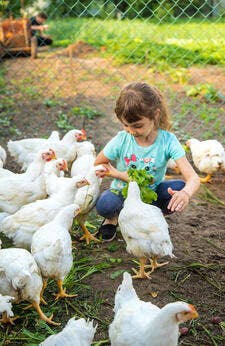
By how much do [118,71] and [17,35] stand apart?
3184 mm

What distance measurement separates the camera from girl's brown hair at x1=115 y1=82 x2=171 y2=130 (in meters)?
3.40

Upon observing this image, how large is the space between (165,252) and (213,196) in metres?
1.78

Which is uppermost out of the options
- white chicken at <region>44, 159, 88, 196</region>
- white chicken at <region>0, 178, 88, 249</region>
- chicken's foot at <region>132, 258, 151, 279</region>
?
white chicken at <region>0, 178, 88, 249</region>

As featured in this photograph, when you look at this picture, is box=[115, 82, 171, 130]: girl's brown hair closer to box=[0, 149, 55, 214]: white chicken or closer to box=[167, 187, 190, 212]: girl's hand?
box=[167, 187, 190, 212]: girl's hand

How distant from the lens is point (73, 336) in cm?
233

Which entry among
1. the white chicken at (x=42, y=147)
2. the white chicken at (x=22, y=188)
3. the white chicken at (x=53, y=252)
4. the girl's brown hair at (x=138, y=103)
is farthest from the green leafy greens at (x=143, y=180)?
the white chicken at (x=42, y=147)

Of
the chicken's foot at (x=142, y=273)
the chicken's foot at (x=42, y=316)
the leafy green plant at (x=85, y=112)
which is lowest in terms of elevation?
the leafy green plant at (x=85, y=112)

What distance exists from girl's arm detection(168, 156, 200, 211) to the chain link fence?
2.60 m

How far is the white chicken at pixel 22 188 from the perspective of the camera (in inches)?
152

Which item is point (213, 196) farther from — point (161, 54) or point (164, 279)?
point (161, 54)

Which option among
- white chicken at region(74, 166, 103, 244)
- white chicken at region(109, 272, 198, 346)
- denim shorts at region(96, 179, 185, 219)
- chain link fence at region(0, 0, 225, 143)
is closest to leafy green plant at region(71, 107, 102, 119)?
chain link fence at region(0, 0, 225, 143)

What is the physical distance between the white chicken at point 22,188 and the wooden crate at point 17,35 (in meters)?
7.00

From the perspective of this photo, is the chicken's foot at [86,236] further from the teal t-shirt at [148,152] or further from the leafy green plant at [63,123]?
the leafy green plant at [63,123]

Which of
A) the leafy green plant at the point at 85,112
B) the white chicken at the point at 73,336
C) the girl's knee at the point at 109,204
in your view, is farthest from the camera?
the leafy green plant at the point at 85,112
